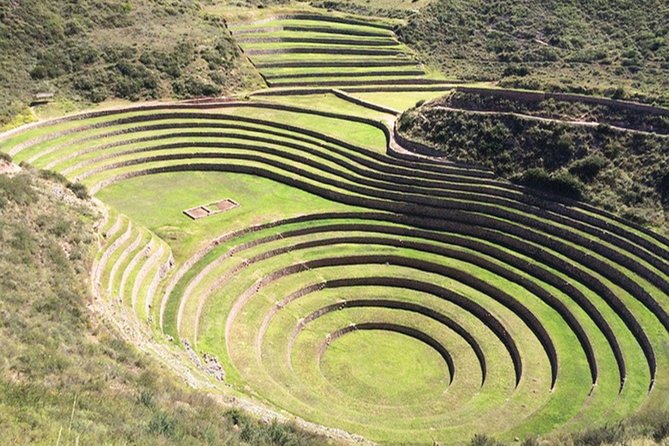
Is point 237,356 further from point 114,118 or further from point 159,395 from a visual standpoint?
point 114,118

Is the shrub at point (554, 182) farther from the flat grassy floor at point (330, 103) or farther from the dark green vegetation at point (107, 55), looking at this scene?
the dark green vegetation at point (107, 55)

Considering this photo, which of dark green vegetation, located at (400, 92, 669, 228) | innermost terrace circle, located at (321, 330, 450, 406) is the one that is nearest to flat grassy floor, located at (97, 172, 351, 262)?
innermost terrace circle, located at (321, 330, 450, 406)

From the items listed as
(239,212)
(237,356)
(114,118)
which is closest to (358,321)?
(237,356)

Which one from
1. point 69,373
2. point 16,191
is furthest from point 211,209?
point 69,373

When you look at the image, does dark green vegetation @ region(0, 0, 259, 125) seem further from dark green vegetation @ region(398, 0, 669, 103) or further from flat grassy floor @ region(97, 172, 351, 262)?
dark green vegetation @ region(398, 0, 669, 103)

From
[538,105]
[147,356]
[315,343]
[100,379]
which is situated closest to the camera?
[100,379]

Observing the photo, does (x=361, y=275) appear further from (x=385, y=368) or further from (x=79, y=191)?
(x=79, y=191)

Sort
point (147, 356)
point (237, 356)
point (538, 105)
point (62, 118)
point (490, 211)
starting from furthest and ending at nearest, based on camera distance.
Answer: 1. point (62, 118)
2. point (538, 105)
3. point (490, 211)
4. point (237, 356)
5. point (147, 356)

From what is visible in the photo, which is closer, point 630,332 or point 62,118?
point 630,332
